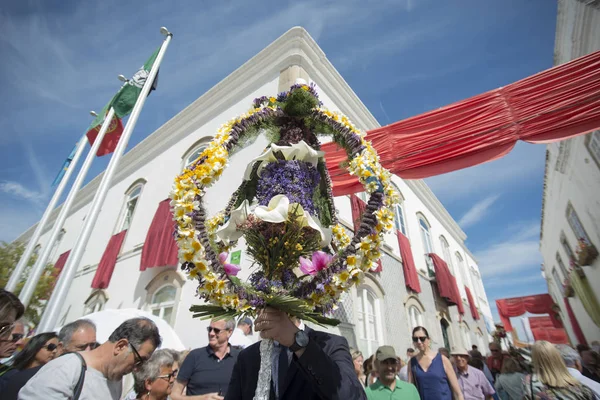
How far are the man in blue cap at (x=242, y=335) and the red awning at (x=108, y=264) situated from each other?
21.2 feet

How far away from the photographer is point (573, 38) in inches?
273

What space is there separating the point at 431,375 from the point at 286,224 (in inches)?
109

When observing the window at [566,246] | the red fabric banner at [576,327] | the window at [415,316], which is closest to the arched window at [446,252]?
the window at [566,246]

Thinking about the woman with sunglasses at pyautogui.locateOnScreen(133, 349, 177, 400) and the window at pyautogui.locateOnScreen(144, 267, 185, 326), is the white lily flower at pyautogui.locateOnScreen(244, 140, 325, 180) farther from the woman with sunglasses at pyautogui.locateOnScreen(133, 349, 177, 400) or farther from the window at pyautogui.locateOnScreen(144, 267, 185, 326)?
the window at pyautogui.locateOnScreen(144, 267, 185, 326)

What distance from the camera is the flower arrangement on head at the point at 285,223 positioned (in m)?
1.33

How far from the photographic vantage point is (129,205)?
11.1m

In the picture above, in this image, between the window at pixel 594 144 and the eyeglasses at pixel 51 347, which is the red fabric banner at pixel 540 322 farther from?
the eyeglasses at pixel 51 347

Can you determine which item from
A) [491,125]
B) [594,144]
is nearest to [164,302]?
[491,125]

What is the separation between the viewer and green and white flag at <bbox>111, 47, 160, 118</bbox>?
7.86 m

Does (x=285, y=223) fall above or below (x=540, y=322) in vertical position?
below

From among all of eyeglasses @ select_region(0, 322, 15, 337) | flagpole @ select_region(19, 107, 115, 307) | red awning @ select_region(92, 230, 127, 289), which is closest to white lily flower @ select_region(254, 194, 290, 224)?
eyeglasses @ select_region(0, 322, 15, 337)

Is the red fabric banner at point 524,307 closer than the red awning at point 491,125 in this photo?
No

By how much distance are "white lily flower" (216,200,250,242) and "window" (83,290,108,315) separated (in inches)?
359

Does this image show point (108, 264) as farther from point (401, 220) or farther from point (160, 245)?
point (401, 220)
